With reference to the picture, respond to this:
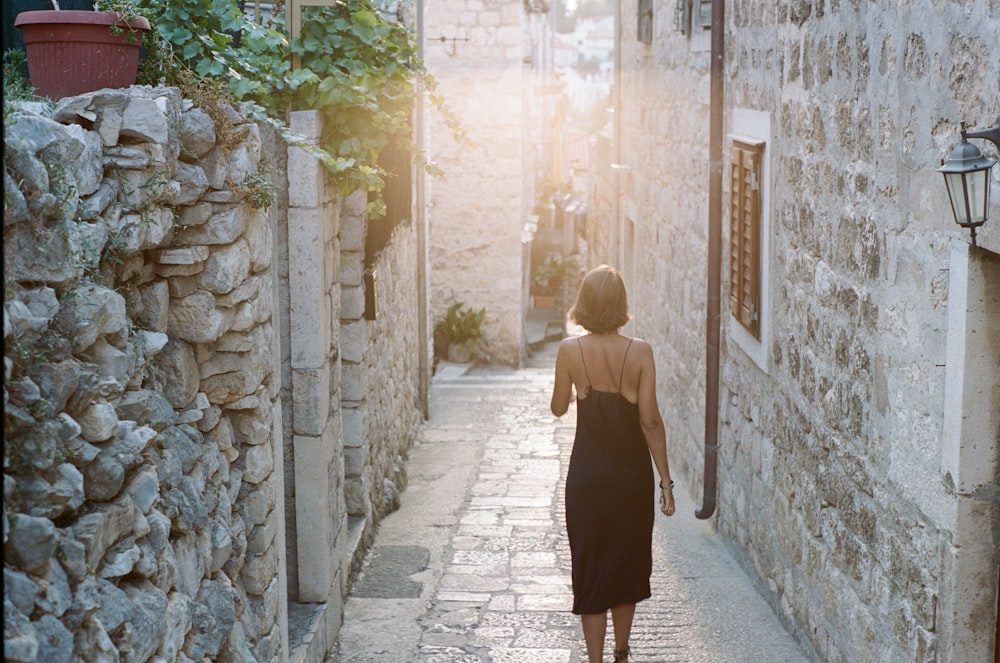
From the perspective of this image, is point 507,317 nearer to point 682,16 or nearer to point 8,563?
point 682,16

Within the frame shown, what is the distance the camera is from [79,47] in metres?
3.20

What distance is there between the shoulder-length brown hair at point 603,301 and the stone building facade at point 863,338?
2.66 ft

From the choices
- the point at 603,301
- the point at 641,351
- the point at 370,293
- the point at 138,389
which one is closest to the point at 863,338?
the point at 641,351

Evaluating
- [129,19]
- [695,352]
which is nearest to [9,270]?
[129,19]

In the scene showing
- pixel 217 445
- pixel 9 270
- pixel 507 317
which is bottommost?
pixel 507 317

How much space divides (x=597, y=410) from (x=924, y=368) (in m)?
1.37

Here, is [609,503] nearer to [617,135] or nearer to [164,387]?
[164,387]

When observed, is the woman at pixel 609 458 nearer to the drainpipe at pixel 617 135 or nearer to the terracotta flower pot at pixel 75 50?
the terracotta flower pot at pixel 75 50

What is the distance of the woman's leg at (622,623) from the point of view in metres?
4.74

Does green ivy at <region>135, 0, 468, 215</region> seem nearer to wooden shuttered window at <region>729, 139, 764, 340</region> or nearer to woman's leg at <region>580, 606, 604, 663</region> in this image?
wooden shuttered window at <region>729, 139, 764, 340</region>

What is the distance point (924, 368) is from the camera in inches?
142

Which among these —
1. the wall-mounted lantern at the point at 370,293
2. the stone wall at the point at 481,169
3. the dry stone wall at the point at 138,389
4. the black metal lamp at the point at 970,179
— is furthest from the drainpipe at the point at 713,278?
the stone wall at the point at 481,169

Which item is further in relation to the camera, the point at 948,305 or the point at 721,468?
the point at 721,468

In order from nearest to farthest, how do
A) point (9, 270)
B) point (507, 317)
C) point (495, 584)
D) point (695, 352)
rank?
point (9, 270), point (495, 584), point (695, 352), point (507, 317)
